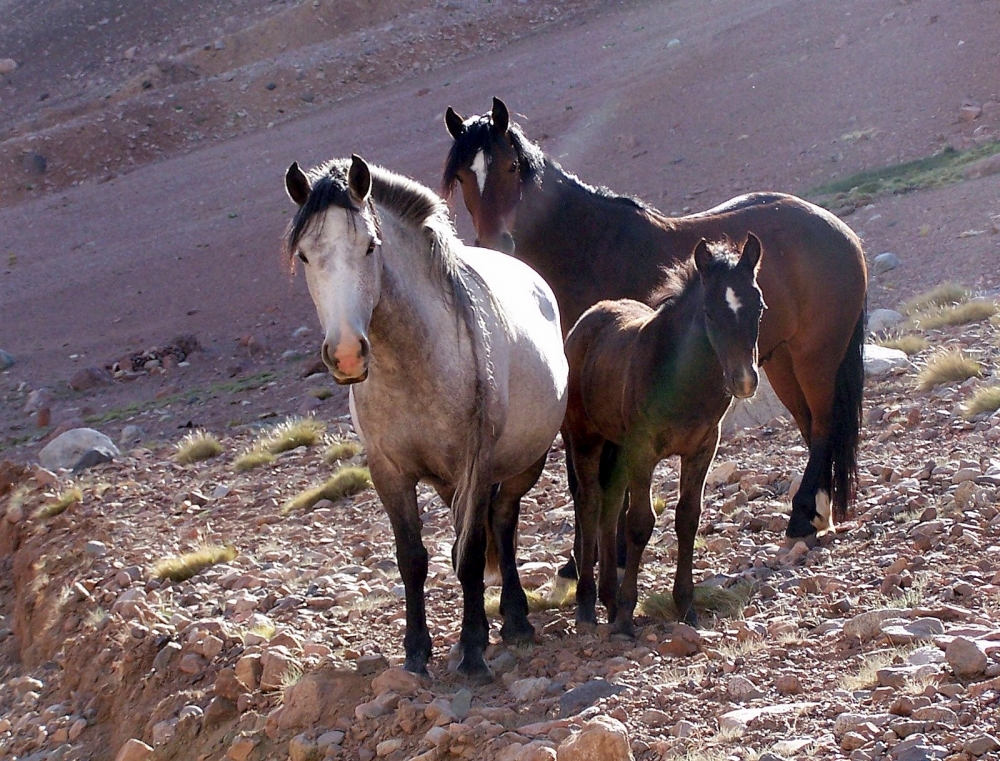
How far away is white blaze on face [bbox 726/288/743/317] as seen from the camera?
515 centimetres

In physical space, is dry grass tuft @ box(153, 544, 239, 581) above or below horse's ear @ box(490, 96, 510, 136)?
below

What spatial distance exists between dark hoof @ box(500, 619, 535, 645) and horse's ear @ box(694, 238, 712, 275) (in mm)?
1845

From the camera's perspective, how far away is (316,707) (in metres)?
4.80

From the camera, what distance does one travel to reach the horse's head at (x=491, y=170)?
732 cm

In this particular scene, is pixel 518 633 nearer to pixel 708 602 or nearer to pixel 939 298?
pixel 708 602

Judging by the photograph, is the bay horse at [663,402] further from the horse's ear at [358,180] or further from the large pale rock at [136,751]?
the large pale rock at [136,751]

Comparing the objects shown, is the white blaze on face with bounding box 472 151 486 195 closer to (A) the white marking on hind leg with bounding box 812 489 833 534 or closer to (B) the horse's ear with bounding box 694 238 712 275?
(B) the horse's ear with bounding box 694 238 712 275

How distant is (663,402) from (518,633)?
1.28 m

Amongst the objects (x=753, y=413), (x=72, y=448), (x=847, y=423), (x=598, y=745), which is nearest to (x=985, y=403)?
(x=847, y=423)

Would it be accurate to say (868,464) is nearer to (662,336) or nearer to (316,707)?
(662,336)

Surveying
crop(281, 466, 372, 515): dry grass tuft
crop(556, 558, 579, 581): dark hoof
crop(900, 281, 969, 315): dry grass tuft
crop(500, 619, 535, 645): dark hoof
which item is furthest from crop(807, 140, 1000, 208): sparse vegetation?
crop(500, 619, 535, 645): dark hoof

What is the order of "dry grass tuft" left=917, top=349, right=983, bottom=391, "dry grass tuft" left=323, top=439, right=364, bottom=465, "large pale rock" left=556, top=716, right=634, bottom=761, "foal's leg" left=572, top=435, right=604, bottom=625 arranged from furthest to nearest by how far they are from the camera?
"dry grass tuft" left=323, top=439, right=364, bottom=465
"dry grass tuft" left=917, top=349, right=983, bottom=391
"foal's leg" left=572, top=435, right=604, bottom=625
"large pale rock" left=556, top=716, right=634, bottom=761

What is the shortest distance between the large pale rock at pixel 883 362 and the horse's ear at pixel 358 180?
19.8 feet

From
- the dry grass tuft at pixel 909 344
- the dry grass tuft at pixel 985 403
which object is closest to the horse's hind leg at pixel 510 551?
the dry grass tuft at pixel 985 403
